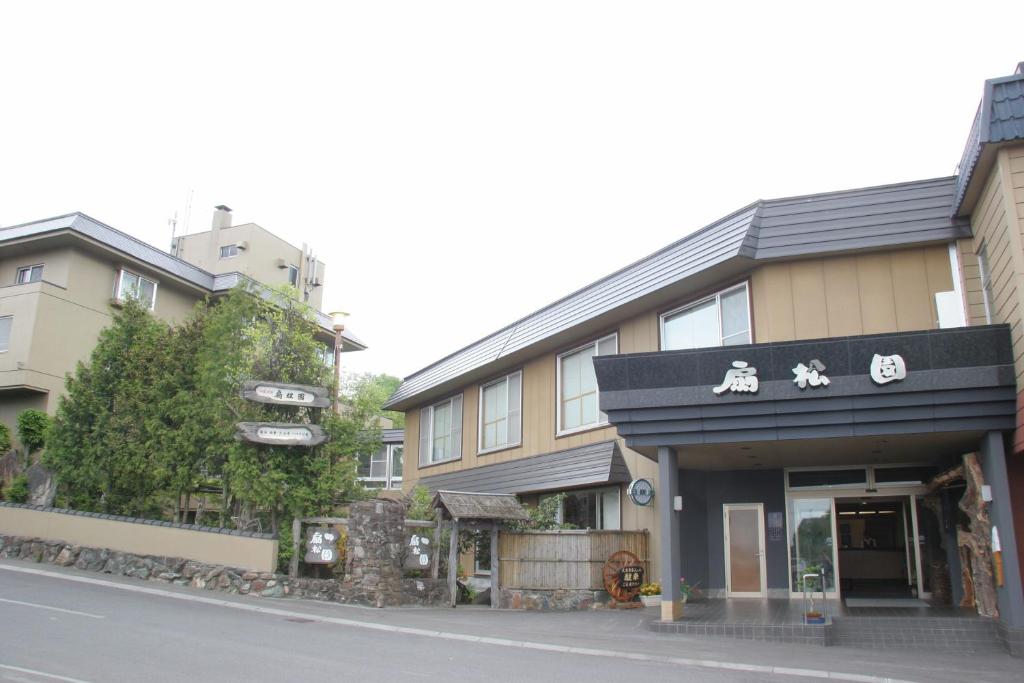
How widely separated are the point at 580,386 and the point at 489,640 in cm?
935

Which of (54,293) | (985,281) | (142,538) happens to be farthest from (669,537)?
(54,293)

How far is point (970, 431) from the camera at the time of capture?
40.6 ft

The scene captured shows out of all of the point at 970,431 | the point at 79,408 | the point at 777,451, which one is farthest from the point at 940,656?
the point at 79,408

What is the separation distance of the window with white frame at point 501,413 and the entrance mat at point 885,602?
986cm

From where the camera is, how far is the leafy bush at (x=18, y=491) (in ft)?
68.6

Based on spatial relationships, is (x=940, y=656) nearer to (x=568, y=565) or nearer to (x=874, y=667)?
→ (x=874, y=667)

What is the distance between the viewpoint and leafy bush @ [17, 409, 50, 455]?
23.7 metres

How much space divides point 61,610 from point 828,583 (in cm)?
1398

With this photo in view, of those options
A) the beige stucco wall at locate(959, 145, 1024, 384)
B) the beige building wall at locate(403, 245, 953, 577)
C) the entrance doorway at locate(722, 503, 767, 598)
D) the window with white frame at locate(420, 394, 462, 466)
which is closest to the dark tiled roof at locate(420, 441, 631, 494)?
the window with white frame at locate(420, 394, 462, 466)

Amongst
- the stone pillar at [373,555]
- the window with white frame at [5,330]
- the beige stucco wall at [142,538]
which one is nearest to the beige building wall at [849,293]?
the stone pillar at [373,555]

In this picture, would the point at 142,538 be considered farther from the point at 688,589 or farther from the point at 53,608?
the point at 688,589

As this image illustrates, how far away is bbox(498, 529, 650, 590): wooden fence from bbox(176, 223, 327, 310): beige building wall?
29.2 m

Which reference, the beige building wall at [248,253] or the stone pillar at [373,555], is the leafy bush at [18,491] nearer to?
the stone pillar at [373,555]

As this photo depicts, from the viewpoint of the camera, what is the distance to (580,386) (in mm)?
20641
